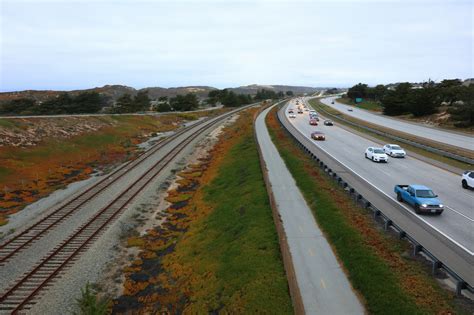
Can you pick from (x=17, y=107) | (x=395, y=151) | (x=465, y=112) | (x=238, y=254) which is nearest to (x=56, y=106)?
(x=17, y=107)

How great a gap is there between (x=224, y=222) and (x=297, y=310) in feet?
41.6

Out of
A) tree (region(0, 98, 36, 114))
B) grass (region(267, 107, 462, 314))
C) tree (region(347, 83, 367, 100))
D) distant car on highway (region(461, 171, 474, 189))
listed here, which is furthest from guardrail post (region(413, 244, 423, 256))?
tree (region(347, 83, 367, 100))

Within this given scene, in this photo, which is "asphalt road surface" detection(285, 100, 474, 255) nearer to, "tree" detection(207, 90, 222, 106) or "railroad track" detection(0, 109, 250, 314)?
"railroad track" detection(0, 109, 250, 314)

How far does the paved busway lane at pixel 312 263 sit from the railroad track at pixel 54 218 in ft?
49.5

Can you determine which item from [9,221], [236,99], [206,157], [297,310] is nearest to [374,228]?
[297,310]

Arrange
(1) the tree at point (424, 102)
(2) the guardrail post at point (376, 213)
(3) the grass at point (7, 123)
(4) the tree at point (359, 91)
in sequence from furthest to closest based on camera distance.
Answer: (4) the tree at point (359, 91) → (1) the tree at point (424, 102) → (3) the grass at point (7, 123) → (2) the guardrail post at point (376, 213)

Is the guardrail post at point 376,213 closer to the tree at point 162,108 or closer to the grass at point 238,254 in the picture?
the grass at point 238,254

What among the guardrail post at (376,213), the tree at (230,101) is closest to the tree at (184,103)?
the tree at (230,101)

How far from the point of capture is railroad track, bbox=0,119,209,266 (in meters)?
21.2

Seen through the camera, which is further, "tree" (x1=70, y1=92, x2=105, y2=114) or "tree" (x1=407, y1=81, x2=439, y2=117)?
"tree" (x1=70, y1=92, x2=105, y2=114)

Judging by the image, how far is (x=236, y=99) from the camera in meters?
157

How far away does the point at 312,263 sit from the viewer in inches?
627

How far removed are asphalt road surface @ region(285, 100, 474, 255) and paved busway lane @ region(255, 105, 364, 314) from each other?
6445 mm

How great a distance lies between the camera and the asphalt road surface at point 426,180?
64.1 ft
